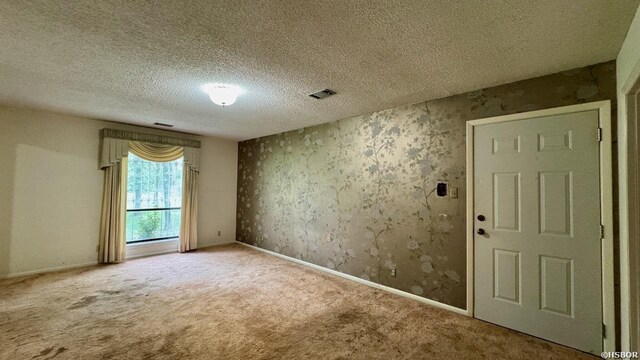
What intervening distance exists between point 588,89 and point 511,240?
56.2 inches

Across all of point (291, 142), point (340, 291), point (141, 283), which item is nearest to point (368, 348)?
point (340, 291)

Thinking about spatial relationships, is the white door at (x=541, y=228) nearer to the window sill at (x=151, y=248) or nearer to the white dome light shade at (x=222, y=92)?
the white dome light shade at (x=222, y=92)

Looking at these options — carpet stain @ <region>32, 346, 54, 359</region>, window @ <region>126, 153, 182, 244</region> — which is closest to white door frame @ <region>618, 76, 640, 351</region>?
carpet stain @ <region>32, 346, 54, 359</region>

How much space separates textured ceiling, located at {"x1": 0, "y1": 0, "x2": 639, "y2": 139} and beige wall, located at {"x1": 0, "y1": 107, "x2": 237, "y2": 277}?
3.08ft

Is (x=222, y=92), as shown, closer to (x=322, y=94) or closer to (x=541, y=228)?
(x=322, y=94)

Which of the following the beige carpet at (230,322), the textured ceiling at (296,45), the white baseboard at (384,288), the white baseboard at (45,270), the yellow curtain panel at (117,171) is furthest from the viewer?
the yellow curtain panel at (117,171)

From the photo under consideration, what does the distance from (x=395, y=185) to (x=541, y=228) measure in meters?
1.46

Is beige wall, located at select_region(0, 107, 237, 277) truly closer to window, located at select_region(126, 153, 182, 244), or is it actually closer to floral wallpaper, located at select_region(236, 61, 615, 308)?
window, located at select_region(126, 153, 182, 244)

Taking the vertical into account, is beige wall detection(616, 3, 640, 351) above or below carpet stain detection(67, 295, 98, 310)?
above

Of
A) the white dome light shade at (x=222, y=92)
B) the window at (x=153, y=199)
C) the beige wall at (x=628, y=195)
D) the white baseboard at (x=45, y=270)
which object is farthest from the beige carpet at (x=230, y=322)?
the white dome light shade at (x=222, y=92)

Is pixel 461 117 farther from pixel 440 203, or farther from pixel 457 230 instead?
pixel 457 230

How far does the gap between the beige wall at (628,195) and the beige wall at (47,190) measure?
20.1 ft

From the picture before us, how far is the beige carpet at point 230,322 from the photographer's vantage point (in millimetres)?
2057

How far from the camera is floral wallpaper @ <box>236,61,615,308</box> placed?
2.53 meters
